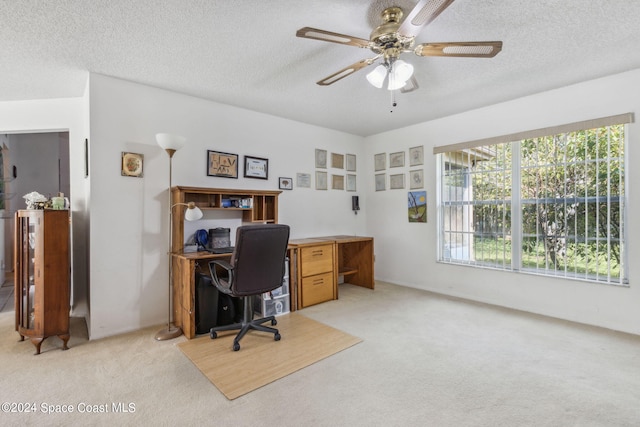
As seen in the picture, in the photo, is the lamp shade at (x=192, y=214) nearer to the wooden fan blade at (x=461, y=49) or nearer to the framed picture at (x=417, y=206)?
the wooden fan blade at (x=461, y=49)

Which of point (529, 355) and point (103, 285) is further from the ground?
point (103, 285)

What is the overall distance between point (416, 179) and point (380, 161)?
0.74 m

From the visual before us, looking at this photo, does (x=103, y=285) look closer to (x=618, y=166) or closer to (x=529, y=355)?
(x=529, y=355)

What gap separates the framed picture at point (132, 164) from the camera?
2912 millimetres

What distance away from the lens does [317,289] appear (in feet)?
12.2

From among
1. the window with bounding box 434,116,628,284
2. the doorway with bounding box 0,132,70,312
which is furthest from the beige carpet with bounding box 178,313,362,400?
the doorway with bounding box 0,132,70,312

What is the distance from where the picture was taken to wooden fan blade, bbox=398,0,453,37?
1430mm

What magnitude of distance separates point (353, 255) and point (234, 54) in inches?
125

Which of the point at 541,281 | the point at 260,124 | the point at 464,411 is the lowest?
the point at 464,411

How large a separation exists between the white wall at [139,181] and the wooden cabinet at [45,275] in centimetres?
23

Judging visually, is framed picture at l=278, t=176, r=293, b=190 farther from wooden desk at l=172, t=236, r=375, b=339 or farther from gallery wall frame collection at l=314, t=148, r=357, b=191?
wooden desk at l=172, t=236, r=375, b=339

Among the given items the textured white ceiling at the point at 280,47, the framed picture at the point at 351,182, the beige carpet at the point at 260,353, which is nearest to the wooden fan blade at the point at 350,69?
the textured white ceiling at the point at 280,47

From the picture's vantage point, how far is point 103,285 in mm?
2809

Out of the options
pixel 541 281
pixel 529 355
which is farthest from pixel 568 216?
pixel 529 355
